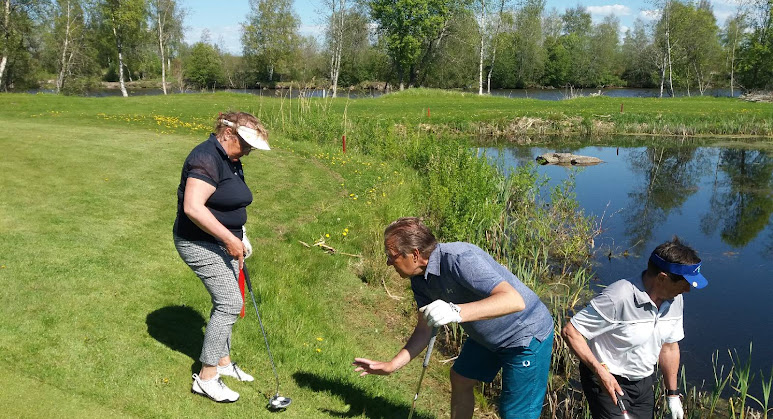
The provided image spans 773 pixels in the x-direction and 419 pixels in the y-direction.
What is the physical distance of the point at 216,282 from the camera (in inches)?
159

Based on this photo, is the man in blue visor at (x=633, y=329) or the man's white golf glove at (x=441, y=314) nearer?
the man's white golf glove at (x=441, y=314)

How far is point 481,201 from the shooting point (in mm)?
9664

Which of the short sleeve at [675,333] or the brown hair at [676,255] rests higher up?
the brown hair at [676,255]

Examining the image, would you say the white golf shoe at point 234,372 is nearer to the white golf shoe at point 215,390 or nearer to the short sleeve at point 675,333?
the white golf shoe at point 215,390

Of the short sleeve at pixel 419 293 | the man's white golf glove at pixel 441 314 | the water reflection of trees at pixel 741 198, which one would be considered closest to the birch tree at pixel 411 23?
the water reflection of trees at pixel 741 198

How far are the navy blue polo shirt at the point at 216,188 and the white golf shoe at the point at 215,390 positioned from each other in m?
1.17

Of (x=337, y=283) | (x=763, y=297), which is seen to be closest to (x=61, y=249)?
(x=337, y=283)

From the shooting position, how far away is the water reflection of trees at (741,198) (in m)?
12.8

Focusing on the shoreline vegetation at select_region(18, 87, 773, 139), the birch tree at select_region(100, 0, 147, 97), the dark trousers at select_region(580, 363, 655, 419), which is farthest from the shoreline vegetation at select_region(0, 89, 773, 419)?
the birch tree at select_region(100, 0, 147, 97)

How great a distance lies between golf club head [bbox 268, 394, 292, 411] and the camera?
14.3 ft

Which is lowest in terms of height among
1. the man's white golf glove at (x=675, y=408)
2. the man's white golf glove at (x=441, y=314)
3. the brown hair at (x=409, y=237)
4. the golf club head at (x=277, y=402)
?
the golf club head at (x=277, y=402)

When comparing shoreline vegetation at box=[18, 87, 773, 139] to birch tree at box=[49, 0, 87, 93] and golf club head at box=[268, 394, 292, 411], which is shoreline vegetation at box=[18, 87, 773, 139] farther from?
birch tree at box=[49, 0, 87, 93]

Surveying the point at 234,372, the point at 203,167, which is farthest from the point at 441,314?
the point at 234,372

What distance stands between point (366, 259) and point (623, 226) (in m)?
7.30
